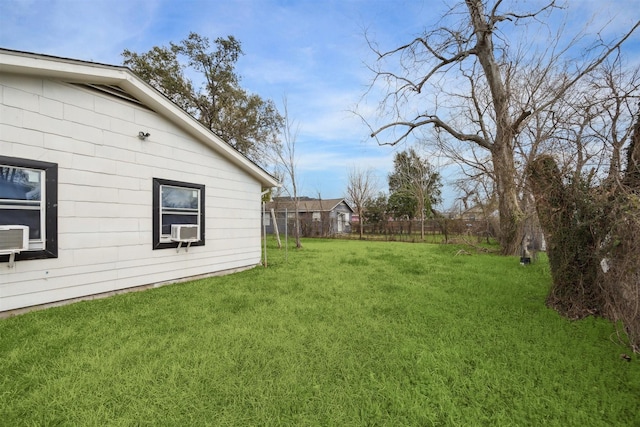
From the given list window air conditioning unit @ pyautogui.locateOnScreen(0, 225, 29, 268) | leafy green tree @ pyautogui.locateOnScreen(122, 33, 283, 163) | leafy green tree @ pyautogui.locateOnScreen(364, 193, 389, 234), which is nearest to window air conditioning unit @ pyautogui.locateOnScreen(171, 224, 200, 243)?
window air conditioning unit @ pyautogui.locateOnScreen(0, 225, 29, 268)

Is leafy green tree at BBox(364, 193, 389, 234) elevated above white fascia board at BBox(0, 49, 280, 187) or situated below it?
below

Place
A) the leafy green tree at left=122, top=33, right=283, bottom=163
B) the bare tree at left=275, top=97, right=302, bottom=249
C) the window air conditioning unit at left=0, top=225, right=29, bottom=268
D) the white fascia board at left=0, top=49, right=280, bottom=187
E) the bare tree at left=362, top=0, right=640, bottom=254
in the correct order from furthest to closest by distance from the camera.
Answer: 1. the leafy green tree at left=122, top=33, right=283, bottom=163
2. the bare tree at left=275, top=97, right=302, bottom=249
3. the bare tree at left=362, top=0, right=640, bottom=254
4. the white fascia board at left=0, top=49, right=280, bottom=187
5. the window air conditioning unit at left=0, top=225, right=29, bottom=268

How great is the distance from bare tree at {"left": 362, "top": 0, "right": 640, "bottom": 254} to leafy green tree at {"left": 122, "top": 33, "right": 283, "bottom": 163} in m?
8.10

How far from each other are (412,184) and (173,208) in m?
19.5

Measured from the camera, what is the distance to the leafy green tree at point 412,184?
76.6 ft

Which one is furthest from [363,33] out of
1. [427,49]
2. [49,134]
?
[49,134]

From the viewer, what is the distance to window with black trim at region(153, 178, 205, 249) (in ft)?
17.3

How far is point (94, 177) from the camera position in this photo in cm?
438

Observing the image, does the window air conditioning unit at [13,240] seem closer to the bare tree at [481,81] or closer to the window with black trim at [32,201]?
the window with black trim at [32,201]

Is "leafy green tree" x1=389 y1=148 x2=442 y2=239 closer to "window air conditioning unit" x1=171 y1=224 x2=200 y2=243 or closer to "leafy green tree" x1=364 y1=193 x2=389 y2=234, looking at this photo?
"leafy green tree" x1=364 y1=193 x2=389 y2=234

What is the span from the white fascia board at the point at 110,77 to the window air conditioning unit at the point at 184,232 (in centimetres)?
195

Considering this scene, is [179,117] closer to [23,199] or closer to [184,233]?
[184,233]

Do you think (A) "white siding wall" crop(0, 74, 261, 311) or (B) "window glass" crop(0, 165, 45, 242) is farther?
(A) "white siding wall" crop(0, 74, 261, 311)

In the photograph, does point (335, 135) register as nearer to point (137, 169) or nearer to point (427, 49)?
point (427, 49)
